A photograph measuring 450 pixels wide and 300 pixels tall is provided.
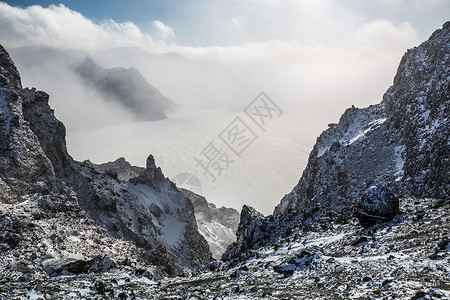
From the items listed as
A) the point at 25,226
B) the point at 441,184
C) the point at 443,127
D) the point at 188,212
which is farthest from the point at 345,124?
the point at 25,226

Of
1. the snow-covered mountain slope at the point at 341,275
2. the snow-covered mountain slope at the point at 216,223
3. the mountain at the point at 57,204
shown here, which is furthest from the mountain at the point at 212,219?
the snow-covered mountain slope at the point at 341,275

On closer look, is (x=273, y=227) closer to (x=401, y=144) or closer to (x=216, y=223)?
(x=401, y=144)

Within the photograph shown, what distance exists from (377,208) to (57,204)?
133 ft

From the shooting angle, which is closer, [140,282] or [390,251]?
[390,251]

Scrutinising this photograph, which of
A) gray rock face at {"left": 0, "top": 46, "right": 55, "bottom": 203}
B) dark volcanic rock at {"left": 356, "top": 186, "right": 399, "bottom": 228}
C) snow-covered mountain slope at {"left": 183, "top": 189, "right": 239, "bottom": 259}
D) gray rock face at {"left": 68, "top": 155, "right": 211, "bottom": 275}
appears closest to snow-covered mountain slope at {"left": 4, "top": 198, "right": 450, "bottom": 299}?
dark volcanic rock at {"left": 356, "top": 186, "right": 399, "bottom": 228}

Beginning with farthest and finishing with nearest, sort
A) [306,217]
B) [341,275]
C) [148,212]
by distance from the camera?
[148,212], [306,217], [341,275]

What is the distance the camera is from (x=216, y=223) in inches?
5359

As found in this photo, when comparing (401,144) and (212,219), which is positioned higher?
(212,219)

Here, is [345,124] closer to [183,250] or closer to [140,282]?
[183,250]

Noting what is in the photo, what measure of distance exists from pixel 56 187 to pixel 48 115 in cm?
1703

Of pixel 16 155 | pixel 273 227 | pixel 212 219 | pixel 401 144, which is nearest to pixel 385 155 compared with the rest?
pixel 401 144

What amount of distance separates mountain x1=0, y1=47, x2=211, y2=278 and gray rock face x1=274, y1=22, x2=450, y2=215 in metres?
32.7

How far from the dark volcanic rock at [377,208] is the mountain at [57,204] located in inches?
879

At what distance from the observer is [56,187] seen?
50.1 m
